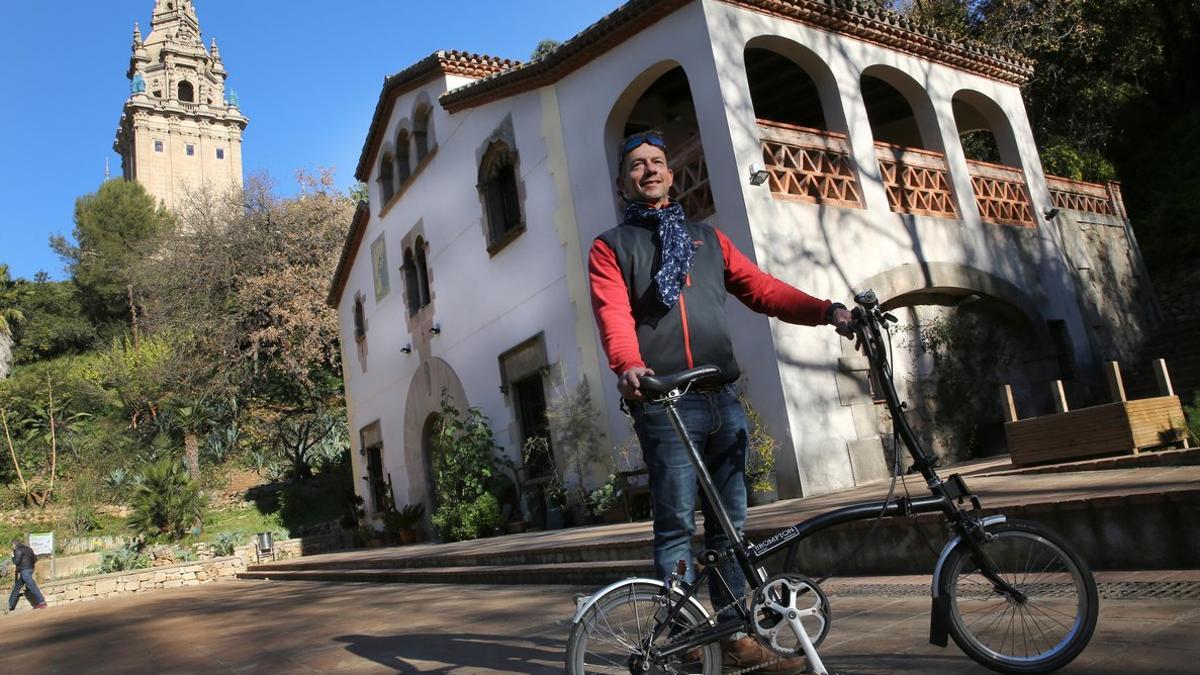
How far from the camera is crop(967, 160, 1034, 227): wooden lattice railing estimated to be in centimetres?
1131

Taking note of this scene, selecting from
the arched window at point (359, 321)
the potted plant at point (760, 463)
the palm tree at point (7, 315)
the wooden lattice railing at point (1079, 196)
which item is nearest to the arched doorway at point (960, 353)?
the potted plant at point (760, 463)

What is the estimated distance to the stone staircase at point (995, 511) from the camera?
307 cm

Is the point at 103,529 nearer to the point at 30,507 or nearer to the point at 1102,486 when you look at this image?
the point at 30,507

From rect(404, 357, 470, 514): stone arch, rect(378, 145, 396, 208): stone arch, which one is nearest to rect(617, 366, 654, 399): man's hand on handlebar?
rect(404, 357, 470, 514): stone arch

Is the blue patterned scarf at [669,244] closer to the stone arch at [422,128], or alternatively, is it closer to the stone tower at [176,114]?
the stone arch at [422,128]

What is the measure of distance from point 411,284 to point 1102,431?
1327cm

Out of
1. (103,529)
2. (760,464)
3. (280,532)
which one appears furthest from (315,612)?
(103,529)

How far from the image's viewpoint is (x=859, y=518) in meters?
2.27

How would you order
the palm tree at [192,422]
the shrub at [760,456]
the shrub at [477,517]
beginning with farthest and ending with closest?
the palm tree at [192,422], the shrub at [477,517], the shrub at [760,456]

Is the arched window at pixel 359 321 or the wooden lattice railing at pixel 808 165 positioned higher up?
the arched window at pixel 359 321

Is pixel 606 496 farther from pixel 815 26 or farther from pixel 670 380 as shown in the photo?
pixel 670 380

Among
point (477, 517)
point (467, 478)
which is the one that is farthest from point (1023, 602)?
point (467, 478)

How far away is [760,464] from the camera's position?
25.8 feet

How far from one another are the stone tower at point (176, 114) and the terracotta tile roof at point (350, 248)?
53999 millimetres
